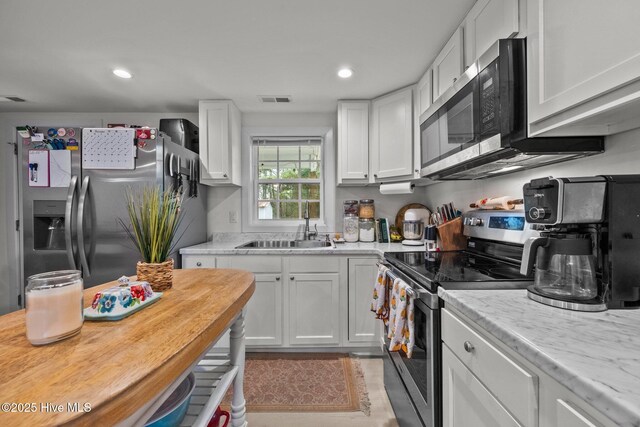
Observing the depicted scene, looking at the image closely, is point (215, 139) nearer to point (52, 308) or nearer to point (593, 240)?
point (52, 308)

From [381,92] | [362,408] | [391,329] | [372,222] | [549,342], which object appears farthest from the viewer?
[372,222]

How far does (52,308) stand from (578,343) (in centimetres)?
121

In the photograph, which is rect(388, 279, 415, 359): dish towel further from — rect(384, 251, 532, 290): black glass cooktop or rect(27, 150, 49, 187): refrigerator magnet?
rect(27, 150, 49, 187): refrigerator magnet

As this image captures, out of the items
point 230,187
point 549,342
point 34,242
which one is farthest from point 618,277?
point 34,242

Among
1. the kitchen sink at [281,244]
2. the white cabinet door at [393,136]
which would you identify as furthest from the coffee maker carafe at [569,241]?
the kitchen sink at [281,244]

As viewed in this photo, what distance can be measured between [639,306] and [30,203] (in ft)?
11.4

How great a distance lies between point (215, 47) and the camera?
1.87 meters

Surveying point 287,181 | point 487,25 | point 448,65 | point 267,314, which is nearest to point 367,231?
point 287,181

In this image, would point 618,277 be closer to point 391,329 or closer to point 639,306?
point 639,306

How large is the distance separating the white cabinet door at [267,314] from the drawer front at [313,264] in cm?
16

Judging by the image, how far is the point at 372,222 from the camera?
2.80 metres

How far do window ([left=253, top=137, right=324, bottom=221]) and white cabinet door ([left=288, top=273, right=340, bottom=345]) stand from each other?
0.93 m

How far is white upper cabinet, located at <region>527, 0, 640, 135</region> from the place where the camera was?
2.29 feet

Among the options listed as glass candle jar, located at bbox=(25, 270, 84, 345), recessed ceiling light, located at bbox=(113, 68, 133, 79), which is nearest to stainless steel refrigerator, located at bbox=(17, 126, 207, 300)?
recessed ceiling light, located at bbox=(113, 68, 133, 79)
